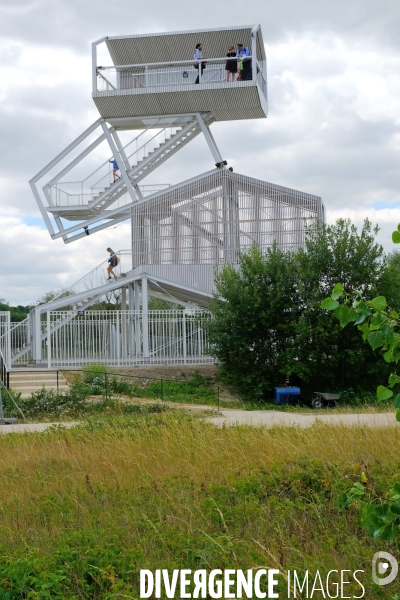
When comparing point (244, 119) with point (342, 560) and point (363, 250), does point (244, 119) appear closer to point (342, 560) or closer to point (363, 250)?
point (363, 250)

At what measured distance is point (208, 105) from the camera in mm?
35781

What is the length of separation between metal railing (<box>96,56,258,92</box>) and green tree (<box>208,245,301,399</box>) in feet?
38.2

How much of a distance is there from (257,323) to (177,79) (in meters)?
14.4

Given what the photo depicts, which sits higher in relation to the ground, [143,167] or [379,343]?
[143,167]

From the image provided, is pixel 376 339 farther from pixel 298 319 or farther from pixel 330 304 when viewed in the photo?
pixel 298 319

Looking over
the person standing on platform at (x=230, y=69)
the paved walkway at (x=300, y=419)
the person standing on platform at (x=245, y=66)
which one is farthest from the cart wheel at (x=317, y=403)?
the person standing on platform at (x=230, y=69)

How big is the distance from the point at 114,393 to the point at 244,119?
1752 cm

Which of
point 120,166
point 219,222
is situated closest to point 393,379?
point 219,222

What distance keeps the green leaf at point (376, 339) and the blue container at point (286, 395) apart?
2042cm

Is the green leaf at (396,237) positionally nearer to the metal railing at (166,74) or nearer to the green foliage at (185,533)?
the green foliage at (185,533)

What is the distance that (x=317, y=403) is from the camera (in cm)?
2466

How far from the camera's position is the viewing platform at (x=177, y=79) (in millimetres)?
35219

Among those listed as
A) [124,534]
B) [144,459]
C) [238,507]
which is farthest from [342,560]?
[144,459]

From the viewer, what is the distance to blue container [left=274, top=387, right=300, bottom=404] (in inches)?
980
